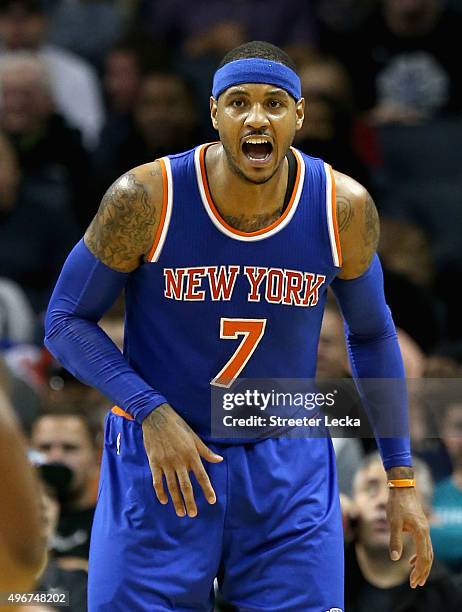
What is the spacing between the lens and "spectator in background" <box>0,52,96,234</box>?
850 cm

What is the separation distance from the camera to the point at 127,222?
3945mm

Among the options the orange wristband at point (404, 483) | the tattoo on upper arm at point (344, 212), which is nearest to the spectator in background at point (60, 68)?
the tattoo on upper arm at point (344, 212)

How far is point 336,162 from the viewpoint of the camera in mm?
7953

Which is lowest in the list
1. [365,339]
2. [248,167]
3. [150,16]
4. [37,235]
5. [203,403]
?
[203,403]

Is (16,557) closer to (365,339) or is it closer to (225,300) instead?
(225,300)

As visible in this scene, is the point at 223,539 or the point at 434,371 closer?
the point at 223,539

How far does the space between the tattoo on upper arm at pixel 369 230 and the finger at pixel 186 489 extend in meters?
0.88

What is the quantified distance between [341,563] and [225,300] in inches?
34.7

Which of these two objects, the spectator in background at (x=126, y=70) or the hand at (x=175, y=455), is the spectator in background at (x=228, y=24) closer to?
the spectator in background at (x=126, y=70)

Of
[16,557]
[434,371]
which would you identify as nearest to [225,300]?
[16,557]

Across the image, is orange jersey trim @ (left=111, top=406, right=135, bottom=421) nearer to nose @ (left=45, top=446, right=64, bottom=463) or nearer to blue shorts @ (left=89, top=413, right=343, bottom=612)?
blue shorts @ (left=89, top=413, right=343, bottom=612)

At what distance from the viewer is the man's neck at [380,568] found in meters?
5.36

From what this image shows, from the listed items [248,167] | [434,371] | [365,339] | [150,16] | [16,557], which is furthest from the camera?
[150,16]

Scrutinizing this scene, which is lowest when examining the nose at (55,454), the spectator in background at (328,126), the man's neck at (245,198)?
the nose at (55,454)
